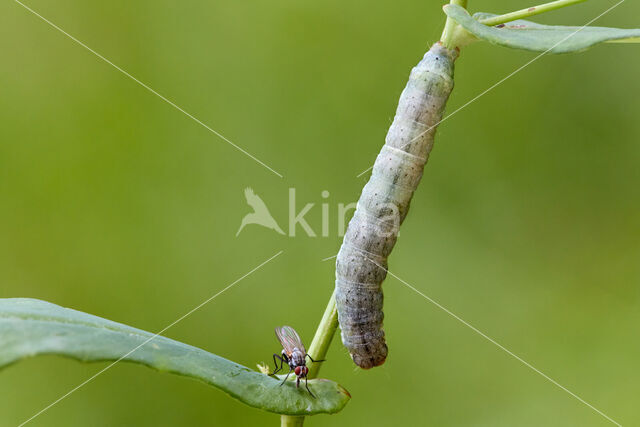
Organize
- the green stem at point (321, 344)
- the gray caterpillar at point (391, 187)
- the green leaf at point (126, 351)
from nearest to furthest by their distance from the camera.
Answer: the green leaf at point (126, 351), the green stem at point (321, 344), the gray caterpillar at point (391, 187)

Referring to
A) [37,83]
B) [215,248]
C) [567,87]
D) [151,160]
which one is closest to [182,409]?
[215,248]

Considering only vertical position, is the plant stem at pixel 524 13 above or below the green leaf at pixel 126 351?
above

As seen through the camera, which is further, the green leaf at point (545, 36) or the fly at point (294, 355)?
the fly at point (294, 355)

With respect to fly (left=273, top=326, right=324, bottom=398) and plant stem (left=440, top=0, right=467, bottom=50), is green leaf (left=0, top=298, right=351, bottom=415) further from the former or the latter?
plant stem (left=440, top=0, right=467, bottom=50)

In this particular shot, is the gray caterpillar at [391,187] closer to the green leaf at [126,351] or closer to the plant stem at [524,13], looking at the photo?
the plant stem at [524,13]

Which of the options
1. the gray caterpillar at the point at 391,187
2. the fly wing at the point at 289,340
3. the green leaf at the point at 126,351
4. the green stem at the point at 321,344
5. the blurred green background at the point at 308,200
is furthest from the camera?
the blurred green background at the point at 308,200

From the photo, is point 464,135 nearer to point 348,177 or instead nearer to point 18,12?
point 348,177

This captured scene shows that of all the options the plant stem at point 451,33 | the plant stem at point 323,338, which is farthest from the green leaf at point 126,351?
the plant stem at point 451,33

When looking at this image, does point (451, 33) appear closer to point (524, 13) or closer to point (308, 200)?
point (524, 13)
